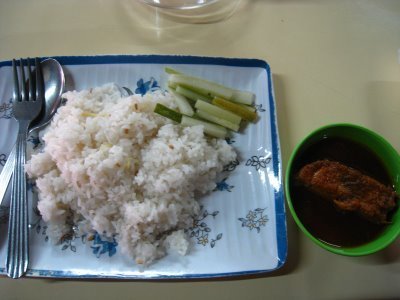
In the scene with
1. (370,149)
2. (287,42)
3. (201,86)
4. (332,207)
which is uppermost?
(287,42)

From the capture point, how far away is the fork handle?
1505 millimetres

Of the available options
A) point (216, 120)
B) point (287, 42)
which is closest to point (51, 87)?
point (216, 120)

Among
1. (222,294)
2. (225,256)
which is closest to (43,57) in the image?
(225,256)

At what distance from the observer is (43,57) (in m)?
1.87

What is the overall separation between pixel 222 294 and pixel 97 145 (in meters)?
0.93

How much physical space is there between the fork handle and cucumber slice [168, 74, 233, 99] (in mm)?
882

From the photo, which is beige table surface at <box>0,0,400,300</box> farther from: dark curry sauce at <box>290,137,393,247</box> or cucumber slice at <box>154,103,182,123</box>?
cucumber slice at <box>154,103,182,123</box>

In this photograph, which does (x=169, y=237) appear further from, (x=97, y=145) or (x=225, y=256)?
(x=97, y=145)

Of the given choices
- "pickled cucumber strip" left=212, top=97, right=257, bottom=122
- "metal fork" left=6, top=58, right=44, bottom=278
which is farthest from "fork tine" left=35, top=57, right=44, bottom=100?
"pickled cucumber strip" left=212, top=97, right=257, bottom=122

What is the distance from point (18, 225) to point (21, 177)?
236 millimetres

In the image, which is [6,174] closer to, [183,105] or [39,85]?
[39,85]

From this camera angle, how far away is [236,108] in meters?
1.74

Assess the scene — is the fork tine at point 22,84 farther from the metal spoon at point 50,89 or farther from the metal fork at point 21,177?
the metal spoon at point 50,89

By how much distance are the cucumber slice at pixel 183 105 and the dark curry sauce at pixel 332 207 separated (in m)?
0.61
